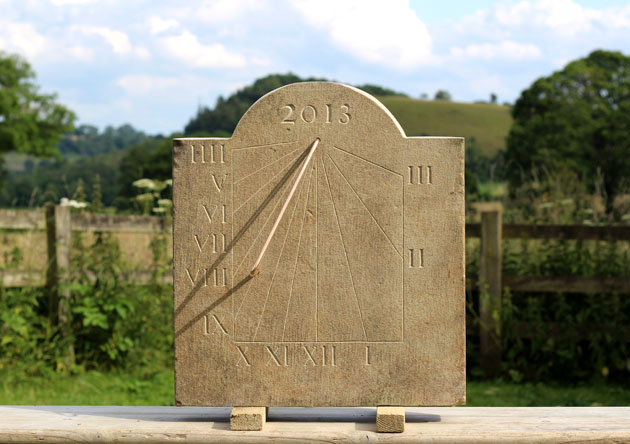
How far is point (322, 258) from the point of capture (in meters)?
2.99

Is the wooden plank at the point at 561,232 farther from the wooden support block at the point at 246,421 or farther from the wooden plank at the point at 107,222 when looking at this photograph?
the wooden support block at the point at 246,421

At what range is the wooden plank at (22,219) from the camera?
6.00m

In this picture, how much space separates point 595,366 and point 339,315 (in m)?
3.83

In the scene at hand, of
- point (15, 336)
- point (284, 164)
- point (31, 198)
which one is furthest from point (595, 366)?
point (31, 198)

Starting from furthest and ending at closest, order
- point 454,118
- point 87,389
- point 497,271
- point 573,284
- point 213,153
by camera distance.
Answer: point 454,118 < point 497,271 < point 573,284 < point 87,389 < point 213,153

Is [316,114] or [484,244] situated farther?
[484,244]

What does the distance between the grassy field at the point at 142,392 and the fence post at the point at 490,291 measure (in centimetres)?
28

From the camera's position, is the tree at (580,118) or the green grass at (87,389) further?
the tree at (580,118)

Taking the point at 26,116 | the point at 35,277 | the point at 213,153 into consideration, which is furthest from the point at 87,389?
the point at 26,116

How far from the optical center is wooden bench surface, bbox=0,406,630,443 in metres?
2.89

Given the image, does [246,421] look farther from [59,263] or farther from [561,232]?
[561,232]

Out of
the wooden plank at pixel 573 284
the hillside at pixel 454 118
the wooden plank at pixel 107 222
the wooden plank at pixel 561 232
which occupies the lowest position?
the wooden plank at pixel 573 284

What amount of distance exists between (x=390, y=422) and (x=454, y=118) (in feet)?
201

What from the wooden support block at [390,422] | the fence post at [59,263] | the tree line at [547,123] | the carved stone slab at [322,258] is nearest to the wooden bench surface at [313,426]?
the wooden support block at [390,422]
